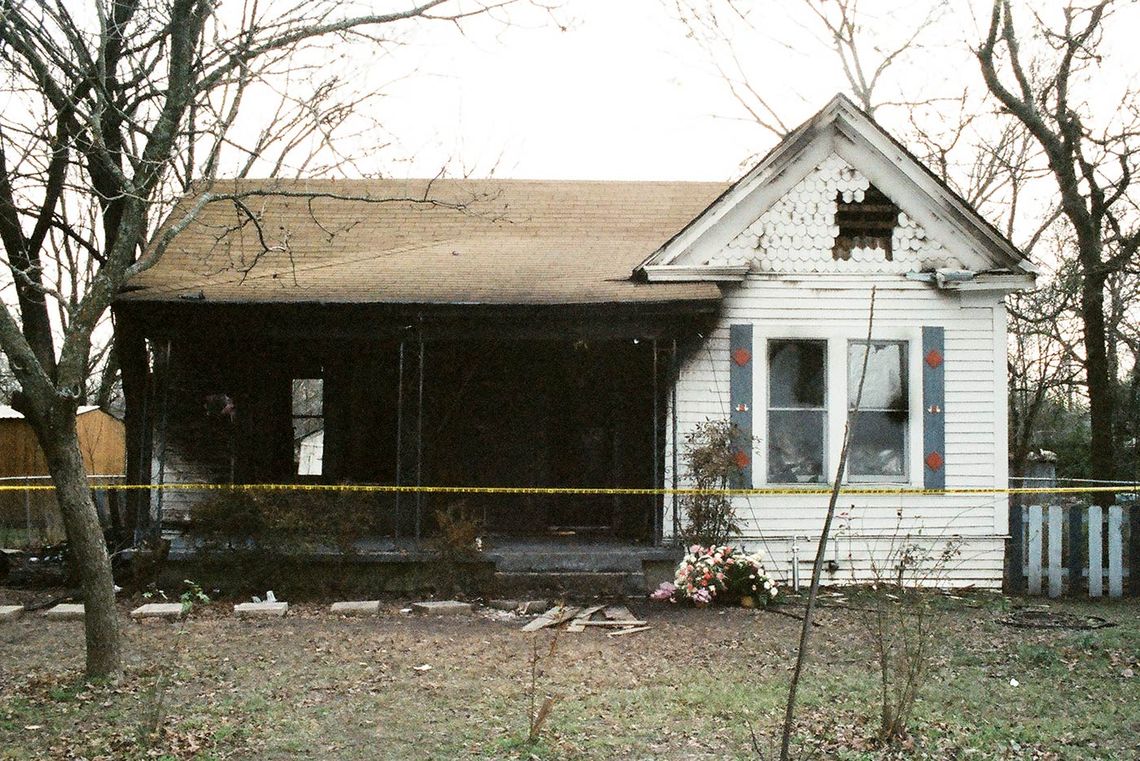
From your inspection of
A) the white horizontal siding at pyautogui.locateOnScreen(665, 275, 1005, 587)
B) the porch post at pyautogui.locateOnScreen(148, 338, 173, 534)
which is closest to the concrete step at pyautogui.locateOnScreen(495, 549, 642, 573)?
the white horizontal siding at pyautogui.locateOnScreen(665, 275, 1005, 587)

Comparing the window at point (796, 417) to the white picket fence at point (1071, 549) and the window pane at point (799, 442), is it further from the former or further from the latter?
the white picket fence at point (1071, 549)

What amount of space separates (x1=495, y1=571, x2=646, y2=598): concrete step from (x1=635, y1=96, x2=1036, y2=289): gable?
11.6 ft

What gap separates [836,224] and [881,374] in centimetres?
190

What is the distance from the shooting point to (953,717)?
672 centimetres

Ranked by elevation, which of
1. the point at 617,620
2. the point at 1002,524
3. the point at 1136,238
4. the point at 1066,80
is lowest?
the point at 617,620

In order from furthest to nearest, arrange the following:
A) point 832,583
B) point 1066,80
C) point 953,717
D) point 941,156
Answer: point 941,156
point 1066,80
point 832,583
point 953,717

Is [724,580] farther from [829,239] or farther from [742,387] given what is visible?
[829,239]

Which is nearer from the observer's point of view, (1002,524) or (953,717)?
(953,717)

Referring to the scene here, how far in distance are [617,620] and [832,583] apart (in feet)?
11.0

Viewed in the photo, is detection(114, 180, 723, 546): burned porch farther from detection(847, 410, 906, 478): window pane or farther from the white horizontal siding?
detection(847, 410, 906, 478): window pane

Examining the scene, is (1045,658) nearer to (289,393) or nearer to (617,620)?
(617,620)

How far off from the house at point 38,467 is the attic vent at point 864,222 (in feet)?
35.9

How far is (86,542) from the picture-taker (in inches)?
284

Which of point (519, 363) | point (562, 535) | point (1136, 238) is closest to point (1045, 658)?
point (562, 535)
